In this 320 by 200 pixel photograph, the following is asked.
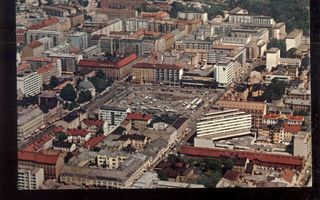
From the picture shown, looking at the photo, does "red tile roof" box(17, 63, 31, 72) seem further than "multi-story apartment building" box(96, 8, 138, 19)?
No

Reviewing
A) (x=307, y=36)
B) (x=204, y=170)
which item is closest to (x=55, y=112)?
(x=204, y=170)

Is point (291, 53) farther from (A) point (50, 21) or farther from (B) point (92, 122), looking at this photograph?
(A) point (50, 21)

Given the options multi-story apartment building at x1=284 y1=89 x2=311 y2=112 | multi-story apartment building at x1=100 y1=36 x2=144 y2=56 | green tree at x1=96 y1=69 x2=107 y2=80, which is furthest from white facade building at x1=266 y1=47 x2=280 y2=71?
green tree at x1=96 y1=69 x2=107 y2=80

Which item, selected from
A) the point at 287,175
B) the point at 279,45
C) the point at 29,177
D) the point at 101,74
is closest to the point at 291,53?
the point at 279,45

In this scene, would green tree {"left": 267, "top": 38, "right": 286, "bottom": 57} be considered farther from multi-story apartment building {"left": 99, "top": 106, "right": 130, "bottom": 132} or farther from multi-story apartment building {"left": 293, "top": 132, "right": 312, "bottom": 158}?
multi-story apartment building {"left": 99, "top": 106, "right": 130, "bottom": 132}

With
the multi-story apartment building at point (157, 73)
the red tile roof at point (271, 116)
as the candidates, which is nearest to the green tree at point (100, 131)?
the multi-story apartment building at point (157, 73)

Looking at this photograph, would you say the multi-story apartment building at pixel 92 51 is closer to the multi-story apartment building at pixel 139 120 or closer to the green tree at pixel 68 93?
the green tree at pixel 68 93
